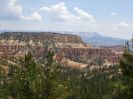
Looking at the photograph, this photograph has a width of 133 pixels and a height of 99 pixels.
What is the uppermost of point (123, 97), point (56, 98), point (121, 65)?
point (121, 65)

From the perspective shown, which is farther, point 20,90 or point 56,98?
point 56,98

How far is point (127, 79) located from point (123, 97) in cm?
123

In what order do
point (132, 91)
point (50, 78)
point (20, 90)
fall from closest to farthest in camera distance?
1. point (132, 91)
2. point (20, 90)
3. point (50, 78)

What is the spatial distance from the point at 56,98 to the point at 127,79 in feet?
101

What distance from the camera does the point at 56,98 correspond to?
51.0 metres

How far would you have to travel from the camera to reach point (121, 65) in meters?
21.4

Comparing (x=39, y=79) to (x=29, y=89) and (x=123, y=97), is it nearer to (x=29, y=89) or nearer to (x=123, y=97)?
(x=29, y=89)

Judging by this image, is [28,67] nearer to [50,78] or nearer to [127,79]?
[50,78]

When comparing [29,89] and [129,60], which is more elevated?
[129,60]

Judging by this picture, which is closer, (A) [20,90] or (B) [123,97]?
(B) [123,97]

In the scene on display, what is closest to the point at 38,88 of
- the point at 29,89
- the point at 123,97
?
the point at 29,89

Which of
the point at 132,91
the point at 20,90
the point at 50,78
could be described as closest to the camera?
the point at 132,91

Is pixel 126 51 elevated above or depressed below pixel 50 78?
above

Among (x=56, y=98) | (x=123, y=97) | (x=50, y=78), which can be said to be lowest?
(x=56, y=98)
